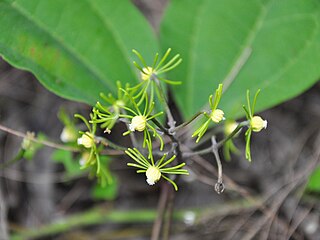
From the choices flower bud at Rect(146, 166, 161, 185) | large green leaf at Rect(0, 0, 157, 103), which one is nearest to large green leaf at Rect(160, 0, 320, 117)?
large green leaf at Rect(0, 0, 157, 103)

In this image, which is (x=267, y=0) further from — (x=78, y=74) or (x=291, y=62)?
(x=78, y=74)

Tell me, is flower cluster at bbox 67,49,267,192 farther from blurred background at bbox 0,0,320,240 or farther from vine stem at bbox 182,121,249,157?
blurred background at bbox 0,0,320,240

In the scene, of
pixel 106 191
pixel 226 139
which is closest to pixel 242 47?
pixel 226 139

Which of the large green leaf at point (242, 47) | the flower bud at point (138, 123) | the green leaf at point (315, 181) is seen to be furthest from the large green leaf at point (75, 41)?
the green leaf at point (315, 181)

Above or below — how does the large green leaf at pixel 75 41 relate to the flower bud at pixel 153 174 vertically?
above

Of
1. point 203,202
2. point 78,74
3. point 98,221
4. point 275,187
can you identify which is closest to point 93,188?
point 98,221

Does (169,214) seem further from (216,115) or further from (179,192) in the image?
(216,115)

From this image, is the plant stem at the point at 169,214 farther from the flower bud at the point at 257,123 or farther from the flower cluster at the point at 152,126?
the flower bud at the point at 257,123
